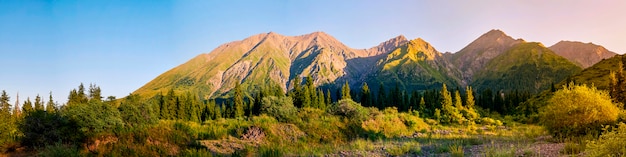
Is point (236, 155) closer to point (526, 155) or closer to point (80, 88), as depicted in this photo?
point (526, 155)

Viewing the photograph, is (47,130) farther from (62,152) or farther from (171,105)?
(171,105)

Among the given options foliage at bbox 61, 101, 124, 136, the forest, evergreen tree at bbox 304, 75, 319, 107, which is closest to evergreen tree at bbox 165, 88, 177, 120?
evergreen tree at bbox 304, 75, 319, 107

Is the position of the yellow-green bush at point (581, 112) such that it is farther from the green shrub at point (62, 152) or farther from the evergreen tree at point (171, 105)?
the evergreen tree at point (171, 105)

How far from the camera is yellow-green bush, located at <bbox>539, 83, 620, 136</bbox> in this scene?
51.2ft

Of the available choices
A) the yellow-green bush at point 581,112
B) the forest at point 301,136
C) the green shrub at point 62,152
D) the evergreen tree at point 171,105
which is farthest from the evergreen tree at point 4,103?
the yellow-green bush at point 581,112

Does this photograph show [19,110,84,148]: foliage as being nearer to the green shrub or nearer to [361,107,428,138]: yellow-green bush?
the green shrub

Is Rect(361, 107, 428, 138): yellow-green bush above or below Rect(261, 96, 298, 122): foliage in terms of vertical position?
below

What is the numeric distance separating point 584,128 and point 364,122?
1371cm

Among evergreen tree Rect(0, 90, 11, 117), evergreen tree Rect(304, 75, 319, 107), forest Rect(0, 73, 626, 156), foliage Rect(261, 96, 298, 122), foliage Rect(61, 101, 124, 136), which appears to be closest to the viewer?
forest Rect(0, 73, 626, 156)

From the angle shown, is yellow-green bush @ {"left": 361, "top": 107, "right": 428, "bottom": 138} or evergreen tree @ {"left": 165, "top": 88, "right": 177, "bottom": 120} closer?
yellow-green bush @ {"left": 361, "top": 107, "right": 428, "bottom": 138}

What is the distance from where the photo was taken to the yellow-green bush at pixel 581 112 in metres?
15.6

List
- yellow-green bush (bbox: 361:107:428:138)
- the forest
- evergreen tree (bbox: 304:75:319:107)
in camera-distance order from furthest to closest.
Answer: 1. evergreen tree (bbox: 304:75:319:107)
2. yellow-green bush (bbox: 361:107:428:138)
3. the forest

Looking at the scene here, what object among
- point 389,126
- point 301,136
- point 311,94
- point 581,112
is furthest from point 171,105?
point 581,112

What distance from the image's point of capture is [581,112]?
52.6 feet
